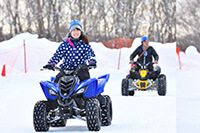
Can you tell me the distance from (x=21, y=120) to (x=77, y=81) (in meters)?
2.03

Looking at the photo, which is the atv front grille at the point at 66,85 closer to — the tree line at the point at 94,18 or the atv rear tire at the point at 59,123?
the atv rear tire at the point at 59,123

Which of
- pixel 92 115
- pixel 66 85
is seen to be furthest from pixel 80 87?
pixel 92 115

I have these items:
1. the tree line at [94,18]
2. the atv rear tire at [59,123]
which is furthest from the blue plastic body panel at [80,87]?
the tree line at [94,18]

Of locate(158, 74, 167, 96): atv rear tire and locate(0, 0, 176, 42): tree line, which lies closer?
locate(158, 74, 167, 96): atv rear tire

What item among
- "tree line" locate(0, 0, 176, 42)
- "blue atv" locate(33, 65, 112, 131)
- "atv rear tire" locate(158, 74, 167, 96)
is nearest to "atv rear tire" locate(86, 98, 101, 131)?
"blue atv" locate(33, 65, 112, 131)

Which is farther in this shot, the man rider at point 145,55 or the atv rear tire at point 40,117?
the man rider at point 145,55

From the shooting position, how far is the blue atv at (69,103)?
730cm

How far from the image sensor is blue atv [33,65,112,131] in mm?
7305

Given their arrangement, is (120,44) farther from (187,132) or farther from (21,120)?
(187,132)

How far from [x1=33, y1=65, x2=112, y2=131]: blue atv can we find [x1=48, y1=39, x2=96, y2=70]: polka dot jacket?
0.37 metres

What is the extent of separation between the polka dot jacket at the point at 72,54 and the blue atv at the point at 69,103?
0.37 meters

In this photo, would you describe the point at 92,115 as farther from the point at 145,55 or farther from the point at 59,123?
the point at 145,55

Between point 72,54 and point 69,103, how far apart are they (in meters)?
0.87

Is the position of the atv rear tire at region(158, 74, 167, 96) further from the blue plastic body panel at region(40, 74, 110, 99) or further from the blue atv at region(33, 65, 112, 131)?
the blue atv at region(33, 65, 112, 131)
